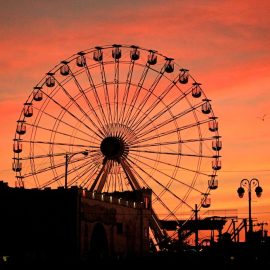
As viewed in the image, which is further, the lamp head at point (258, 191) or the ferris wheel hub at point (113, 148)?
the ferris wheel hub at point (113, 148)

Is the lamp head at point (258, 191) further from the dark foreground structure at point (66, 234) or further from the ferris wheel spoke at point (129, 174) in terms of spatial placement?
the ferris wheel spoke at point (129, 174)

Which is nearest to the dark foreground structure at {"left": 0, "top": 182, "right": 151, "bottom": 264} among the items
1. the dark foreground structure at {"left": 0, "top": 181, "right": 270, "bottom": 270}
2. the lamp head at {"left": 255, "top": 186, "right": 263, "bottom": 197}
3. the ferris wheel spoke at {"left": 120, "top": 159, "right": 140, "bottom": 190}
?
the dark foreground structure at {"left": 0, "top": 181, "right": 270, "bottom": 270}

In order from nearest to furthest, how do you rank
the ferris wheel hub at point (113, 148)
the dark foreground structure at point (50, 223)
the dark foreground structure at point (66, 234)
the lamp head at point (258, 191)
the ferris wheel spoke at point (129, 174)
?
the lamp head at point (258, 191) < the dark foreground structure at point (66, 234) < the dark foreground structure at point (50, 223) < the ferris wheel hub at point (113, 148) < the ferris wheel spoke at point (129, 174)

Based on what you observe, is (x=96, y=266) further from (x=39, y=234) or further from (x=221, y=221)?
(x=221, y=221)

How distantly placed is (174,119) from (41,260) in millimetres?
18200

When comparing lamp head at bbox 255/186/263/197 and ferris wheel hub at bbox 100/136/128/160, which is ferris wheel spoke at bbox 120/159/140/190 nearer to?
ferris wheel hub at bbox 100/136/128/160

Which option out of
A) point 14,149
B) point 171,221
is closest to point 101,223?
point 14,149

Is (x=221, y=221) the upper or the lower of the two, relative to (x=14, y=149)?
lower

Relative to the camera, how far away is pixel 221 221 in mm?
74562

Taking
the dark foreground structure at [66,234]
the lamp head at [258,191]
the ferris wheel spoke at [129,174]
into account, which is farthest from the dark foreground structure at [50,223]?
the lamp head at [258,191]

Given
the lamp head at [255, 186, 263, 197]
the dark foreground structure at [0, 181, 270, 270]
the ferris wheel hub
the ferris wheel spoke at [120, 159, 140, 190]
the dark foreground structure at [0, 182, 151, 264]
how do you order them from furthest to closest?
the ferris wheel spoke at [120, 159, 140, 190] < the ferris wheel hub < the dark foreground structure at [0, 182, 151, 264] < the dark foreground structure at [0, 181, 270, 270] < the lamp head at [255, 186, 263, 197]

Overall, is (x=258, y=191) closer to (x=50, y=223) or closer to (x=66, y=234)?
(x=66, y=234)

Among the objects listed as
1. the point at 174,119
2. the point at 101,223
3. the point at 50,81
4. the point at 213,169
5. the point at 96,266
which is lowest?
the point at 96,266

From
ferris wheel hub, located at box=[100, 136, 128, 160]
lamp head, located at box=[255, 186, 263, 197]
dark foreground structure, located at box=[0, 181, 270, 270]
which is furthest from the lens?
ferris wheel hub, located at box=[100, 136, 128, 160]
